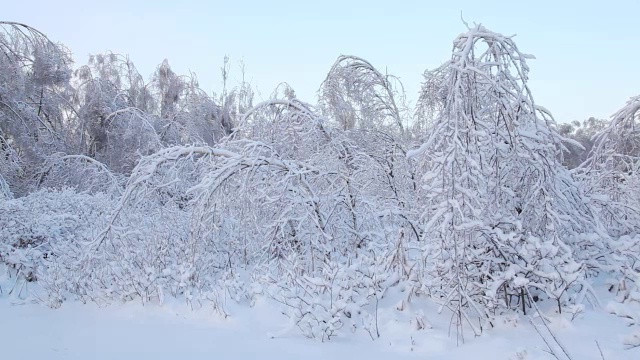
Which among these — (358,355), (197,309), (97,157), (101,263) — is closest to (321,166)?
(197,309)

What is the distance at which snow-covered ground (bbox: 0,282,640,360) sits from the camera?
158 inches

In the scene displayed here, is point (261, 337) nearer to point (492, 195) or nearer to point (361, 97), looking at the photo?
point (492, 195)

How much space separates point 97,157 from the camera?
64.1 ft

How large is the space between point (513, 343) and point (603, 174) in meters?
4.09

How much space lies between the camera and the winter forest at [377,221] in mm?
4395

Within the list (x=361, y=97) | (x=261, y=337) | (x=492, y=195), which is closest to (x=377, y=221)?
(x=361, y=97)

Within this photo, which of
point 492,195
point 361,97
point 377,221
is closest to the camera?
point 492,195

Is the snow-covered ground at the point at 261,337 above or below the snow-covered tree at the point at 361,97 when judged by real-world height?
below

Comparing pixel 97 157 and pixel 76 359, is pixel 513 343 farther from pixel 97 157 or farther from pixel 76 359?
pixel 97 157

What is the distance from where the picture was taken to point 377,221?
7375 mm

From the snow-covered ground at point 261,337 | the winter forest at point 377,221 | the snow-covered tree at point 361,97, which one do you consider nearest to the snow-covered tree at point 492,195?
the winter forest at point 377,221

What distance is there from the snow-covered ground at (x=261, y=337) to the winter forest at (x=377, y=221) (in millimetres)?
70

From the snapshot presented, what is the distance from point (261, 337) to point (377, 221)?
10.0 ft

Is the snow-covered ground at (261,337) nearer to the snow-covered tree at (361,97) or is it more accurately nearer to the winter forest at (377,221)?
the winter forest at (377,221)
